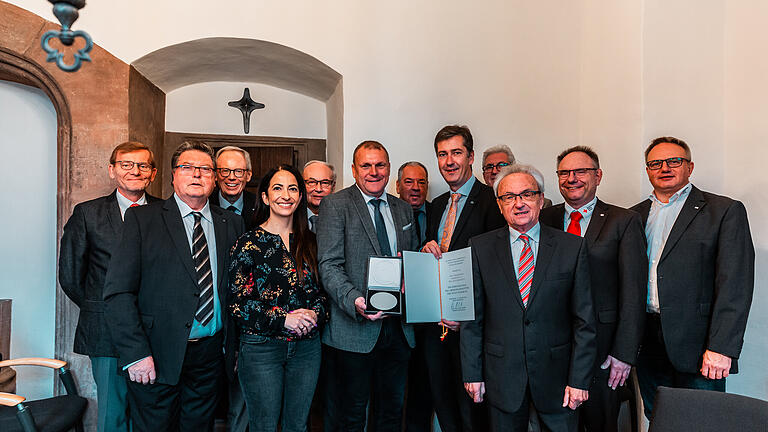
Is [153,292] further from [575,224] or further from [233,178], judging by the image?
[575,224]

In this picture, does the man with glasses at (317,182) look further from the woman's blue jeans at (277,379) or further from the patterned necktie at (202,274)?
the woman's blue jeans at (277,379)

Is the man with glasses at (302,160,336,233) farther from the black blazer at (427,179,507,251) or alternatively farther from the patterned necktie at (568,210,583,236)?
the patterned necktie at (568,210,583,236)

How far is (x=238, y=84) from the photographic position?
5.00 metres

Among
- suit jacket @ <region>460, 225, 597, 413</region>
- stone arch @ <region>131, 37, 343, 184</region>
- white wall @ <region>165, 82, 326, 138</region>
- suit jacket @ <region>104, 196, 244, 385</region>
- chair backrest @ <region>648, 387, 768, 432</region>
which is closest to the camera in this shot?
Answer: chair backrest @ <region>648, 387, 768, 432</region>

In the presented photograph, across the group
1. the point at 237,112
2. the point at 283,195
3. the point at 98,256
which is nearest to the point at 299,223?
the point at 283,195

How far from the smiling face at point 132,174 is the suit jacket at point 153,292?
1.92ft

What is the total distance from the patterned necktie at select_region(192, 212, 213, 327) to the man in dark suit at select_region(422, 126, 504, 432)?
118cm

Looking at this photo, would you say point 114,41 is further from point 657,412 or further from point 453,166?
point 657,412

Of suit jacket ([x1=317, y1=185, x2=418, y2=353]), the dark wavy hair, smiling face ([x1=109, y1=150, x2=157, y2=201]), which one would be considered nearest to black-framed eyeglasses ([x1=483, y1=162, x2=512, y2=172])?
suit jacket ([x1=317, y1=185, x2=418, y2=353])

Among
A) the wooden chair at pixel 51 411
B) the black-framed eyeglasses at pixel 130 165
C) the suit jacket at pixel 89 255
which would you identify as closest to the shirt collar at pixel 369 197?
the black-framed eyeglasses at pixel 130 165

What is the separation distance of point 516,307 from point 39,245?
12.8ft

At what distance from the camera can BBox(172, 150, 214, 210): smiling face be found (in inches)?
101

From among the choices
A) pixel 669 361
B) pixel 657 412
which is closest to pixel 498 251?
pixel 657 412

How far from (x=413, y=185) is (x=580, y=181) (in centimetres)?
129
